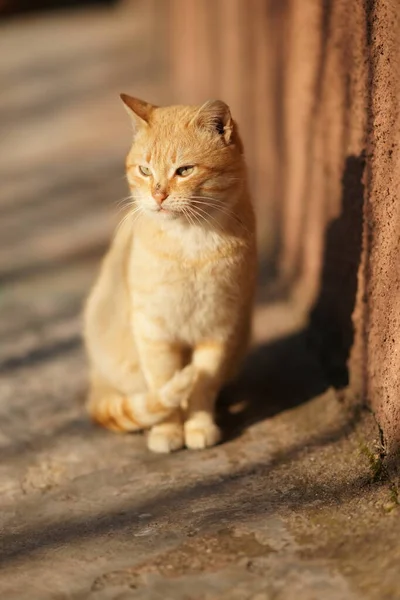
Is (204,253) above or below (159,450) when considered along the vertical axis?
above

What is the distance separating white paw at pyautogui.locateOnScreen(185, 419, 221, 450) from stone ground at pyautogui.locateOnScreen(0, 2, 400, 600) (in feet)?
0.12

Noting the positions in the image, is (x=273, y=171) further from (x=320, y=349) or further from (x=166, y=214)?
(x=166, y=214)

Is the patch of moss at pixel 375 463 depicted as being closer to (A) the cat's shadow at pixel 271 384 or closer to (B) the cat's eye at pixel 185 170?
(A) the cat's shadow at pixel 271 384

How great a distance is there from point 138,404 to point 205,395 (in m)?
0.26

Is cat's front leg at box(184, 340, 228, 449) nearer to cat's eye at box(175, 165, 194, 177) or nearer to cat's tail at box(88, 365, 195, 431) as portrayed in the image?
cat's tail at box(88, 365, 195, 431)

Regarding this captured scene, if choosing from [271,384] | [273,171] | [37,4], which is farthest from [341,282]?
[37,4]

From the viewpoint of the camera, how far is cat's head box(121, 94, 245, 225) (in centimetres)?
256

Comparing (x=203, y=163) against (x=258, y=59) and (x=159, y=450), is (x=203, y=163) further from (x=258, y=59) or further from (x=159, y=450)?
(x=258, y=59)

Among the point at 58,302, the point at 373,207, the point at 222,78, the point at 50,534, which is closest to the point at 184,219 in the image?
the point at 373,207

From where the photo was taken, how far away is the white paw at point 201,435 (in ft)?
9.35

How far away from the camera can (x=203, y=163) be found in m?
2.58

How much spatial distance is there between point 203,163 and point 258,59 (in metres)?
2.35

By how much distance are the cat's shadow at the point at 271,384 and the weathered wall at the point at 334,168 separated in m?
0.08

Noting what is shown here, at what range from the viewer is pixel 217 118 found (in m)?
2.62
